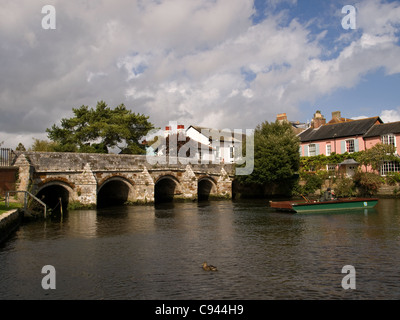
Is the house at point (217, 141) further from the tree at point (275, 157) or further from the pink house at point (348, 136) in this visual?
the tree at point (275, 157)

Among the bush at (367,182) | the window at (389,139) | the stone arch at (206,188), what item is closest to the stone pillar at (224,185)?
the stone arch at (206,188)

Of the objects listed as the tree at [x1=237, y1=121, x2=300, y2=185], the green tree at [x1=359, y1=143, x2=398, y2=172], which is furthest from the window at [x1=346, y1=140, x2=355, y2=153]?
the tree at [x1=237, y1=121, x2=300, y2=185]

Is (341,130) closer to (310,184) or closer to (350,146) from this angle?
(350,146)

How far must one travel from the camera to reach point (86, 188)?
3105 cm

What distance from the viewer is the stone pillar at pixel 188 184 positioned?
40344 millimetres

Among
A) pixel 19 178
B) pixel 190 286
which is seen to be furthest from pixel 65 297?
pixel 19 178

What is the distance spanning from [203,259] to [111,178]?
70.6ft

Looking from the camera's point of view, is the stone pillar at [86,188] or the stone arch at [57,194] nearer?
the stone arch at [57,194]

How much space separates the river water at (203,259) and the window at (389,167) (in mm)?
20202

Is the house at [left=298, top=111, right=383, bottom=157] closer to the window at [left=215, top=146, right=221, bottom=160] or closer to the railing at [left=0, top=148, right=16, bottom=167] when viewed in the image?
the window at [left=215, top=146, right=221, bottom=160]

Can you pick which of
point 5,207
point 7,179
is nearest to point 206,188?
point 7,179

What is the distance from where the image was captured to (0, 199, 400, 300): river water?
410 inches
